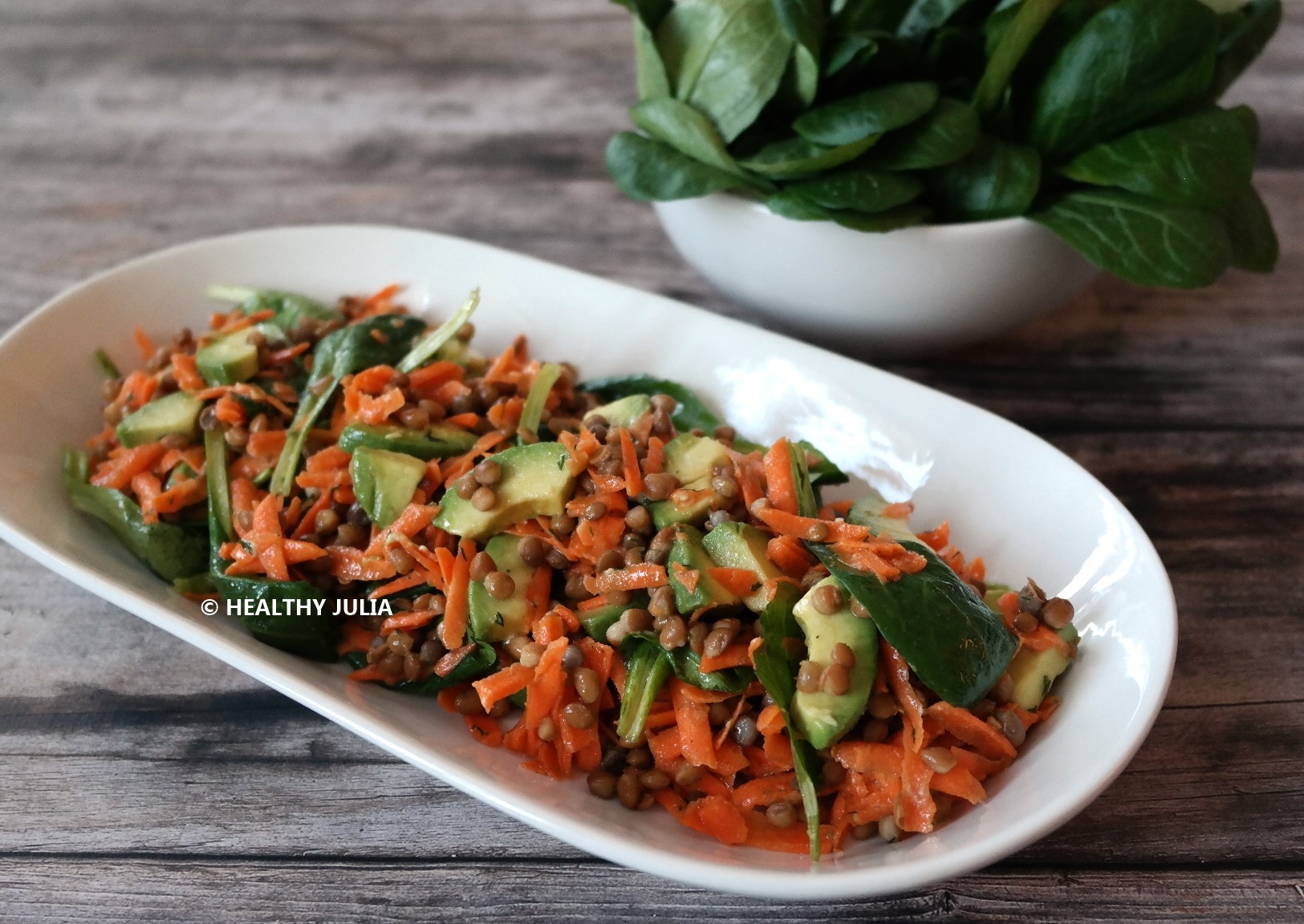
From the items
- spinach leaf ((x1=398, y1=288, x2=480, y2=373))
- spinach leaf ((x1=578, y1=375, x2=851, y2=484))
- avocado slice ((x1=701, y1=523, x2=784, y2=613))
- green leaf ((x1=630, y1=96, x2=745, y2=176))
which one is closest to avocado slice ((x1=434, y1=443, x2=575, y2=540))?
avocado slice ((x1=701, y1=523, x2=784, y2=613))

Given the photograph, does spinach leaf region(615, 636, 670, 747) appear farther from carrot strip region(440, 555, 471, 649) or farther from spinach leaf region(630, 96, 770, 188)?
spinach leaf region(630, 96, 770, 188)

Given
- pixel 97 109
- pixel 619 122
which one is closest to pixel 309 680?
pixel 619 122

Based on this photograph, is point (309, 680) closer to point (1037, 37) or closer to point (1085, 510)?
point (1085, 510)

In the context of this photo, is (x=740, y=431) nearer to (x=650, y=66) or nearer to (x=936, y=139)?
(x=936, y=139)

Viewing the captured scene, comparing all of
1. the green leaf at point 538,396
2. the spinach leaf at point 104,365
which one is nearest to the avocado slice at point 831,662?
→ the green leaf at point 538,396

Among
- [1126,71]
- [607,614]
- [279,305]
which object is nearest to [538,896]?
[607,614]

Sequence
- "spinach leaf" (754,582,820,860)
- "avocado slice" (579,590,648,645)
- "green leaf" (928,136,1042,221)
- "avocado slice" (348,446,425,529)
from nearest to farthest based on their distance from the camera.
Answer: "spinach leaf" (754,582,820,860) < "avocado slice" (579,590,648,645) < "avocado slice" (348,446,425,529) < "green leaf" (928,136,1042,221)
